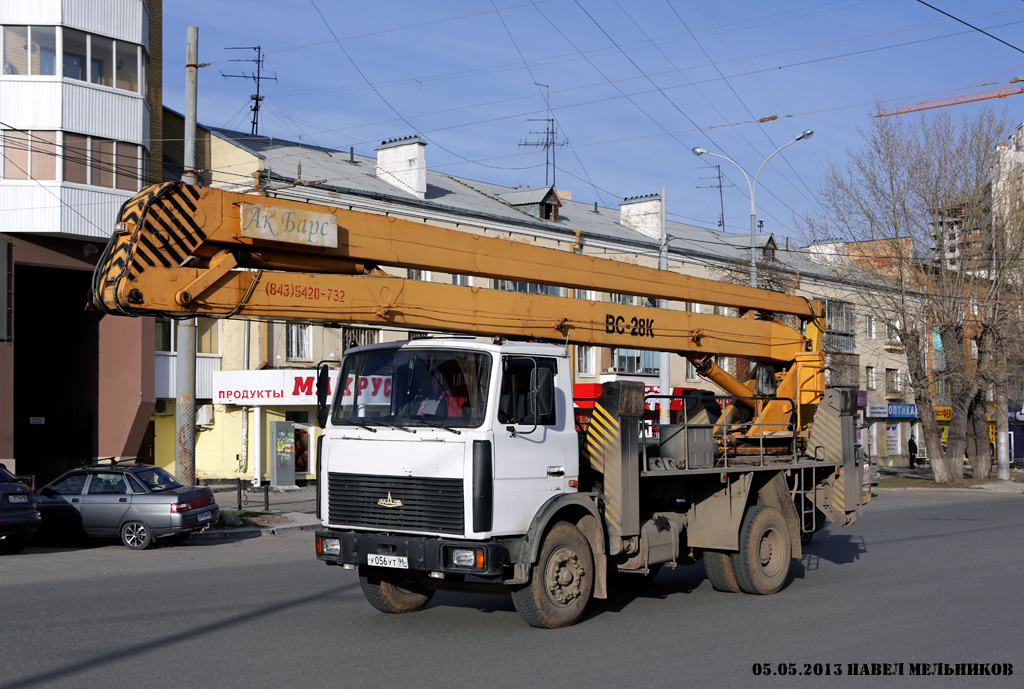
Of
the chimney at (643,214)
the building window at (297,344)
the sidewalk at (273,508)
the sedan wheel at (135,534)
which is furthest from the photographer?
the chimney at (643,214)

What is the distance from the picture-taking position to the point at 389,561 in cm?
848

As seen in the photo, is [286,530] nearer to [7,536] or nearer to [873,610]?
[7,536]

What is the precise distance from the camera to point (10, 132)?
25438mm

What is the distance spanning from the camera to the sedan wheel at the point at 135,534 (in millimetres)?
16750

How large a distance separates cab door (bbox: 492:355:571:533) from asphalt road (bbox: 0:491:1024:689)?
1.14 m

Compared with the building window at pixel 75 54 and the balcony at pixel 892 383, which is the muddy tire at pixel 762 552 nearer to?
the building window at pixel 75 54

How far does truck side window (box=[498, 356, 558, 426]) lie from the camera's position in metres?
8.67

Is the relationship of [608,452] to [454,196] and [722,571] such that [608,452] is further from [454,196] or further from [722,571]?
[454,196]

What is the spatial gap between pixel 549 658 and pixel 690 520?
369 centimetres

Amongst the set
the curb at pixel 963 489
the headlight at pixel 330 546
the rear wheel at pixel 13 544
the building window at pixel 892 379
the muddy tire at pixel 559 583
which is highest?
the building window at pixel 892 379

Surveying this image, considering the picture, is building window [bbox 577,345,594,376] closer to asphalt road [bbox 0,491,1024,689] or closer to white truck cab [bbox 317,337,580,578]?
asphalt road [bbox 0,491,1024,689]

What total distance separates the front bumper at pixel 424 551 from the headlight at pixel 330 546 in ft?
0.30

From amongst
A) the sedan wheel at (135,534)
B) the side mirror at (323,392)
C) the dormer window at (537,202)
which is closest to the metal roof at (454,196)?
the dormer window at (537,202)

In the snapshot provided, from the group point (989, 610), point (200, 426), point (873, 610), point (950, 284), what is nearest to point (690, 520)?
point (873, 610)
